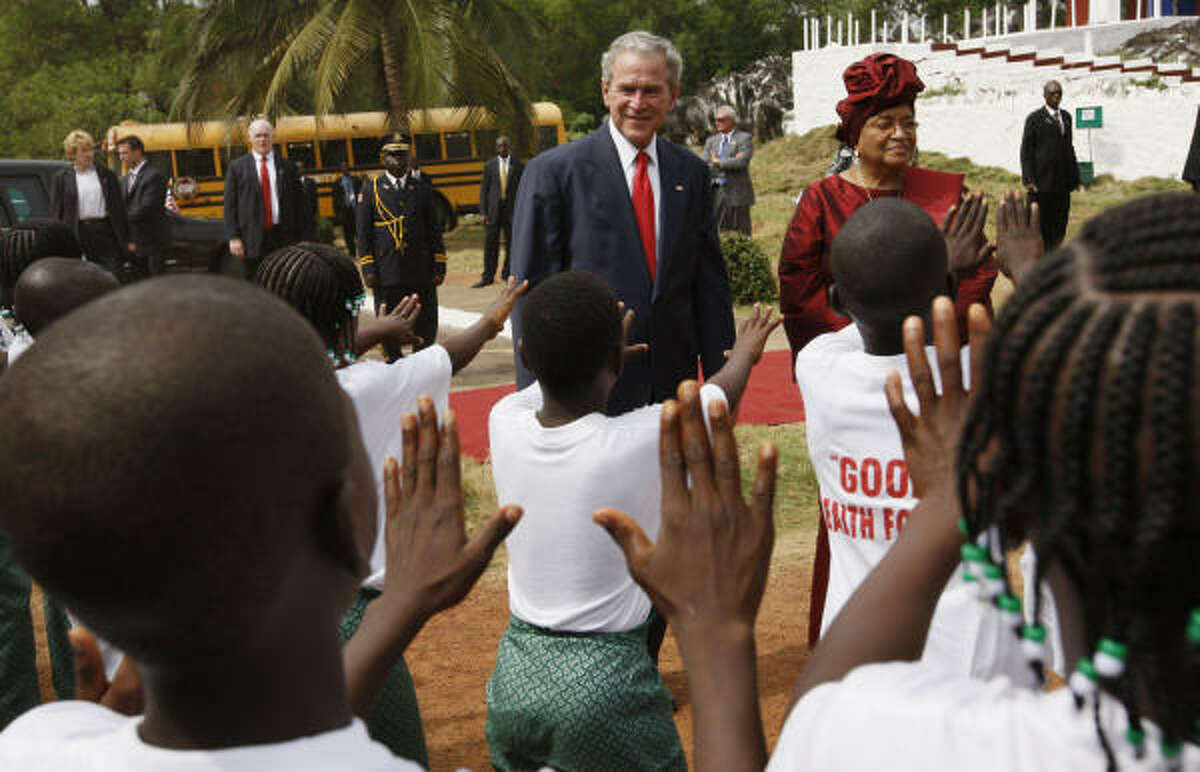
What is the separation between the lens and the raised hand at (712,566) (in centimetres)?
140

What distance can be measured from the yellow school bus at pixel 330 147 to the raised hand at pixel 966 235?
22.2 m

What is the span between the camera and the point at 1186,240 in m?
1.08

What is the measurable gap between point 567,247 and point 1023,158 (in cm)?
1157

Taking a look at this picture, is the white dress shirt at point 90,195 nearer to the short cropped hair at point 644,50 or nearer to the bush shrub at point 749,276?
the bush shrub at point 749,276

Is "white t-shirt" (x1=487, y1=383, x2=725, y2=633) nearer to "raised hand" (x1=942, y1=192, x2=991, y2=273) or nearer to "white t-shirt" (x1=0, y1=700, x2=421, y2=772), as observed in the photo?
"raised hand" (x1=942, y1=192, x2=991, y2=273)

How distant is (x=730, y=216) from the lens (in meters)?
18.5

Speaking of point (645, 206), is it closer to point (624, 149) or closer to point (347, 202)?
point (624, 149)

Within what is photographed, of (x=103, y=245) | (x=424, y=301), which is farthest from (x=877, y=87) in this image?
(x=103, y=245)

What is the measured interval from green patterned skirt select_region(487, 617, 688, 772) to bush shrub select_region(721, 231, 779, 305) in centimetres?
1181

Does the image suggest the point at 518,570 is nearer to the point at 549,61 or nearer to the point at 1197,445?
the point at 1197,445

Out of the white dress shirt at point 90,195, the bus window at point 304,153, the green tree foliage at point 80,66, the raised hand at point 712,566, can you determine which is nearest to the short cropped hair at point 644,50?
the raised hand at point 712,566

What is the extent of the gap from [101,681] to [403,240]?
9028 millimetres

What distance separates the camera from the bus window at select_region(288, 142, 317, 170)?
89.8ft

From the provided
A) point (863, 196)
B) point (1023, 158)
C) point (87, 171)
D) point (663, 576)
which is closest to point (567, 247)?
point (863, 196)
